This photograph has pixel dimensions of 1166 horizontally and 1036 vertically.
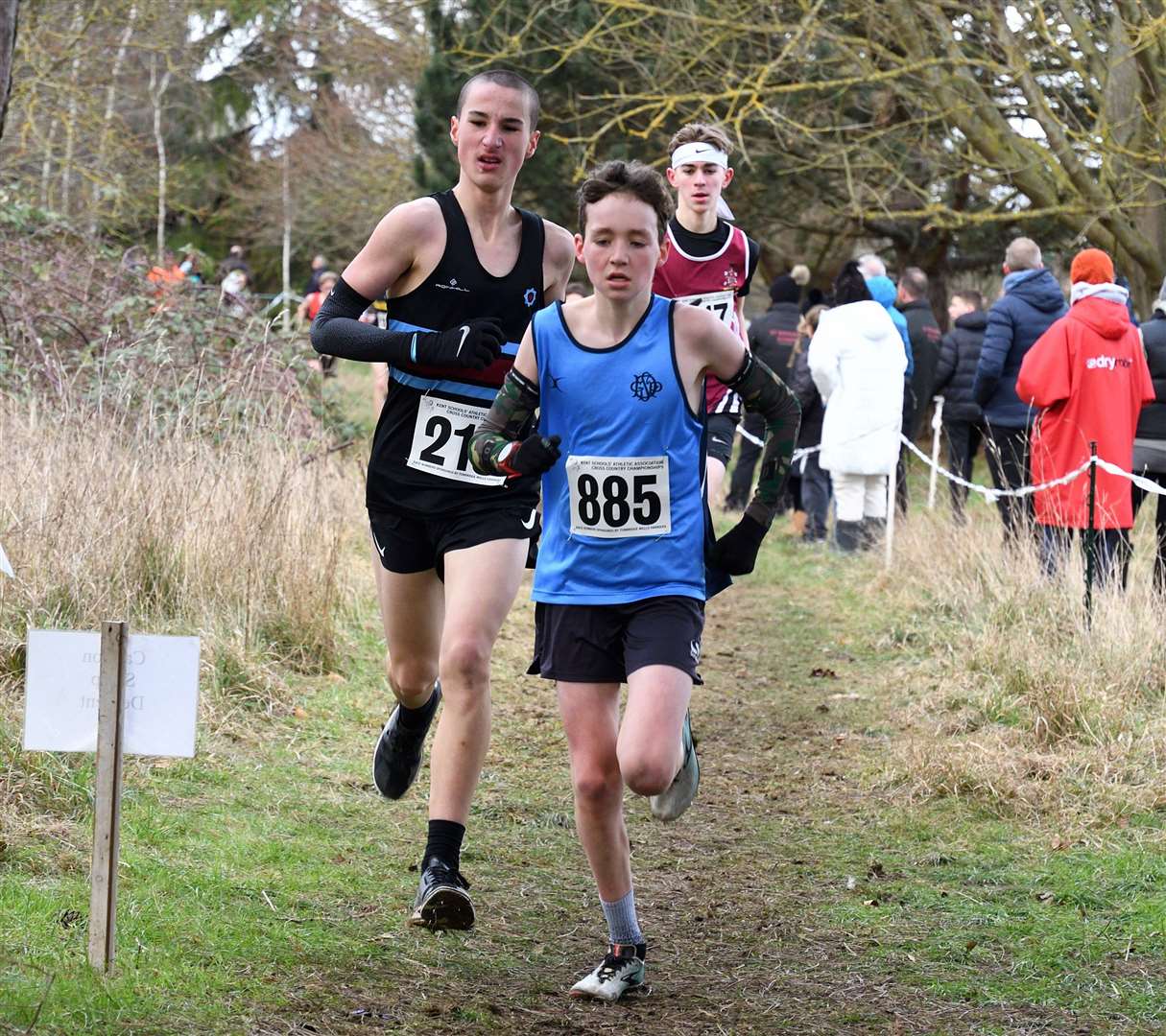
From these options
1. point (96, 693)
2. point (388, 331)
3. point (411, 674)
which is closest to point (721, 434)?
point (411, 674)

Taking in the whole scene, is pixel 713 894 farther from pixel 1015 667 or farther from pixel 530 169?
pixel 530 169

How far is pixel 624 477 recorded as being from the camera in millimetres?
3955

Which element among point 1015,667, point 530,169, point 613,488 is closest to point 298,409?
point 1015,667

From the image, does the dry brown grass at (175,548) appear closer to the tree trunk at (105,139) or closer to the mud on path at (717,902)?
the mud on path at (717,902)

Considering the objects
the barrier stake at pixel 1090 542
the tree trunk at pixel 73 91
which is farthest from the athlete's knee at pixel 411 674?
the tree trunk at pixel 73 91

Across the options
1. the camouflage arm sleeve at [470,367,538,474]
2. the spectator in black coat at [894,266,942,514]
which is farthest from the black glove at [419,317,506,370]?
the spectator in black coat at [894,266,942,514]

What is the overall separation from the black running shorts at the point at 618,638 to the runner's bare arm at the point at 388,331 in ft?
2.66

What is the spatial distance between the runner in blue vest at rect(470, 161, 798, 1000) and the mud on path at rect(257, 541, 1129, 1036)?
0.32 meters

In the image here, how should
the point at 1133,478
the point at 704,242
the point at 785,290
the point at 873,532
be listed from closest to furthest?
the point at 704,242 < the point at 1133,478 < the point at 873,532 < the point at 785,290

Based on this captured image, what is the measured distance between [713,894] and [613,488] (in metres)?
1.67

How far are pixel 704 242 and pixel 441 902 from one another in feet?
11.8

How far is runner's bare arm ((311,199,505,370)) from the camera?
14.6ft

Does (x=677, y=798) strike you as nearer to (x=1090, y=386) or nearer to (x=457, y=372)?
(x=457, y=372)

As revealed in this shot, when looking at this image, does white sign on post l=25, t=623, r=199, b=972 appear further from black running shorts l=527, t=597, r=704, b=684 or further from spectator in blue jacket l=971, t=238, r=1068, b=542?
spectator in blue jacket l=971, t=238, r=1068, b=542
